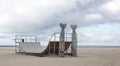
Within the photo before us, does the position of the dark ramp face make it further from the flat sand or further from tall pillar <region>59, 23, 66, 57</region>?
the flat sand

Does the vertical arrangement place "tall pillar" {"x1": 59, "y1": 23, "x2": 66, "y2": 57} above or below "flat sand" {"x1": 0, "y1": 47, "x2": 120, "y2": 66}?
above

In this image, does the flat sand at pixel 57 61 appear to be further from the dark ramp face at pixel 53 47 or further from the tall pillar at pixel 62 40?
the dark ramp face at pixel 53 47

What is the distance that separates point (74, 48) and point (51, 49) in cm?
233

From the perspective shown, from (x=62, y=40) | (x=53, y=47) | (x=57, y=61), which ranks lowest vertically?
(x=57, y=61)

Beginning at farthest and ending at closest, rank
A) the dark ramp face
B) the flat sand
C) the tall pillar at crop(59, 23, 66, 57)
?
the dark ramp face → the tall pillar at crop(59, 23, 66, 57) → the flat sand

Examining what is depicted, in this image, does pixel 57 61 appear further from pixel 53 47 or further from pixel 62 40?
pixel 53 47

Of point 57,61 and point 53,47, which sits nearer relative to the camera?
point 57,61

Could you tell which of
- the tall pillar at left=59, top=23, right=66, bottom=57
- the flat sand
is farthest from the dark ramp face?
the flat sand

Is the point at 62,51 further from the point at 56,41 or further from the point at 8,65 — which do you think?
the point at 8,65

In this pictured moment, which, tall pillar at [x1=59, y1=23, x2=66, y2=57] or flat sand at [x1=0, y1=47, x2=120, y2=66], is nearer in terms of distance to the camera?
flat sand at [x1=0, y1=47, x2=120, y2=66]

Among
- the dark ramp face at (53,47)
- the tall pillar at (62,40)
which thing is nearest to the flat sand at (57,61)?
the tall pillar at (62,40)

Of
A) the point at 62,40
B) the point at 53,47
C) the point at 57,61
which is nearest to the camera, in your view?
the point at 57,61

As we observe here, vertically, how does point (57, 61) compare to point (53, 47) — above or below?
below

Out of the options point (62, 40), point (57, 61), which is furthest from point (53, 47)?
point (57, 61)
